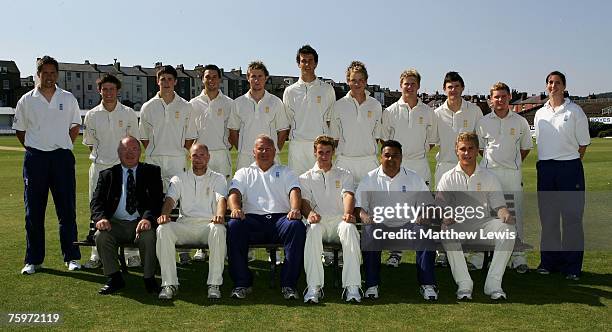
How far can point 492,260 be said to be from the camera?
19.8 ft

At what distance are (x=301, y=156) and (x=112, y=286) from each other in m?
2.82

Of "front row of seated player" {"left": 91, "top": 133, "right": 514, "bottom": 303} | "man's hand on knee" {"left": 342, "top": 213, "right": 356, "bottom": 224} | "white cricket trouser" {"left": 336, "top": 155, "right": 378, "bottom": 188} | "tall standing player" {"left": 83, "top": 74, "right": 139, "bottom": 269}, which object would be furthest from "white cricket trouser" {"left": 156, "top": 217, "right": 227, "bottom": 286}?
"white cricket trouser" {"left": 336, "top": 155, "right": 378, "bottom": 188}

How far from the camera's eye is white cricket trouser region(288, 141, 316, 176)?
7.73 m

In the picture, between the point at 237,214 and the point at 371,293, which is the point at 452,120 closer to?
the point at 371,293

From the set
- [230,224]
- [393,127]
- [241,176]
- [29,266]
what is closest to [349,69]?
[393,127]

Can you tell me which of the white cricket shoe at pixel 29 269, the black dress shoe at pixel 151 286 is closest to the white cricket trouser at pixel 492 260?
the black dress shoe at pixel 151 286

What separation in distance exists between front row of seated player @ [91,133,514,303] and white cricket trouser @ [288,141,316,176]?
121 cm

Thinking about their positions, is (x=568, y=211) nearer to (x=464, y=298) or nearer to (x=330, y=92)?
(x=464, y=298)

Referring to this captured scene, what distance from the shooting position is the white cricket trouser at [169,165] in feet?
25.1

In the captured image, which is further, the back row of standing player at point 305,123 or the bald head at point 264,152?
the back row of standing player at point 305,123

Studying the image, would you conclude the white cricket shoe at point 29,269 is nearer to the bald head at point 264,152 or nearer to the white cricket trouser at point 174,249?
the white cricket trouser at point 174,249

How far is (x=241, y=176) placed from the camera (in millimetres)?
6492

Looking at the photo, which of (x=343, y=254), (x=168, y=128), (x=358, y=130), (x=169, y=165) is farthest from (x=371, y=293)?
(x=168, y=128)

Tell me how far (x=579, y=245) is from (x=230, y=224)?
Result: 3.84 m
